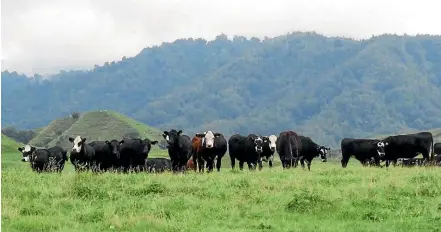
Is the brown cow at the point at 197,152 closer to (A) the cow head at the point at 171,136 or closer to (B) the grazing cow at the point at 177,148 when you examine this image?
(B) the grazing cow at the point at 177,148

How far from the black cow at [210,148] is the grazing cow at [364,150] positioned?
8.87 m

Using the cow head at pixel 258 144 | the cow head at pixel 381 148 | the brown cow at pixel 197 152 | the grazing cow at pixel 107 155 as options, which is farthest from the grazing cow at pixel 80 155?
the cow head at pixel 381 148

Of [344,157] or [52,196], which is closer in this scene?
[52,196]

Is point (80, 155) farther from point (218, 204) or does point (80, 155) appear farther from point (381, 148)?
point (381, 148)

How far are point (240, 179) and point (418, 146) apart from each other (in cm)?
1786

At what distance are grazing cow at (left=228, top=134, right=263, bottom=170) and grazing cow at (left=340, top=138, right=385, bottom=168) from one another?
683 cm

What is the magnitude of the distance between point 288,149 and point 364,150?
692 centimetres

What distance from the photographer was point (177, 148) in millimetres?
30547

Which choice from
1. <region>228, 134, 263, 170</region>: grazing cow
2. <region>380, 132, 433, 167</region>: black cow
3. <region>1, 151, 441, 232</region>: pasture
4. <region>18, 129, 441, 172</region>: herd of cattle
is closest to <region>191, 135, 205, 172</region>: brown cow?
<region>18, 129, 441, 172</region>: herd of cattle

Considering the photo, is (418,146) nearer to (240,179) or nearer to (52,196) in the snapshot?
(240,179)

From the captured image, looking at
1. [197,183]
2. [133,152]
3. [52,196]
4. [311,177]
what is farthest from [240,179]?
[133,152]

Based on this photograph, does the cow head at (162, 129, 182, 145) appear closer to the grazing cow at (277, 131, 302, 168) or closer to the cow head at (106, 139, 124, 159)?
the cow head at (106, 139, 124, 159)

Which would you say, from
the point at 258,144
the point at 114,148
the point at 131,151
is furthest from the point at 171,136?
the point at 258,144

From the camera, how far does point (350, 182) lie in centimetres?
2102
